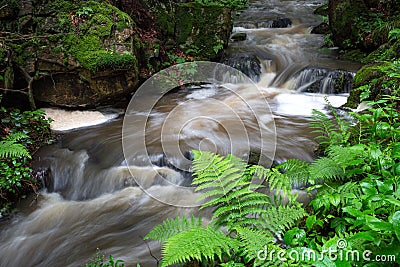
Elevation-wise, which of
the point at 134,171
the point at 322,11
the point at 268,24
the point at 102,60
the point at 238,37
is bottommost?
the point at 134,171

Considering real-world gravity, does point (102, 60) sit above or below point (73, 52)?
below

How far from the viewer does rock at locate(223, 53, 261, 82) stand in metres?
9.98

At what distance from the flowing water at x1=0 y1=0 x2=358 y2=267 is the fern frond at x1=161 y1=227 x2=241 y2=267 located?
1.74 metres

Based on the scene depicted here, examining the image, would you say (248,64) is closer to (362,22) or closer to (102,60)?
(362,22)

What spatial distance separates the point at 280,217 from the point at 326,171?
626mm

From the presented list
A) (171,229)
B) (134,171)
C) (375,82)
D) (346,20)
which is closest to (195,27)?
(346,20)

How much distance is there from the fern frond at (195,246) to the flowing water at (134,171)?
1.74 m

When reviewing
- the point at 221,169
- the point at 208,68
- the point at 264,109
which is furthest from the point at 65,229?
the point at 208,68

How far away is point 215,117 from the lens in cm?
684

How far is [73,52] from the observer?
656cm

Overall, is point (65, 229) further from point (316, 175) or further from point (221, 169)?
point (316, 175)

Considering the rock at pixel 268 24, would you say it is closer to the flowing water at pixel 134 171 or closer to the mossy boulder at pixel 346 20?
the mossy boulder at pixel 346 20

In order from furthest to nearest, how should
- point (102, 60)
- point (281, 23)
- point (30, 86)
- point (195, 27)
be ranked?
point (281, 23)
point (195, 27)
point (102, 60)
point (30, 86)

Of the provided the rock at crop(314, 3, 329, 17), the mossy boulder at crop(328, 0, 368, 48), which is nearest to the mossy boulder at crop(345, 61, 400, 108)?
the mossy boulder at crop(328, 0, 368, 48)
